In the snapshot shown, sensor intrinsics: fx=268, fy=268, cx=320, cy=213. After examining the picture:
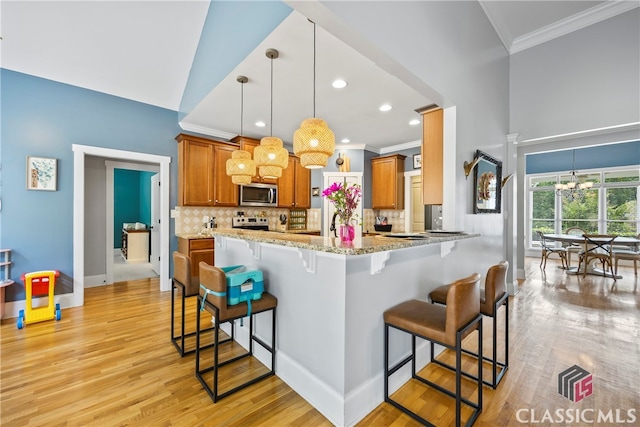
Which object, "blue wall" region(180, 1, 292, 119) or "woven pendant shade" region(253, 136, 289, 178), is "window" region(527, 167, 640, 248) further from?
"blue wall" region(180, 1, 292, 119)

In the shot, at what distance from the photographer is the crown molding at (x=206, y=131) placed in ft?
14.6

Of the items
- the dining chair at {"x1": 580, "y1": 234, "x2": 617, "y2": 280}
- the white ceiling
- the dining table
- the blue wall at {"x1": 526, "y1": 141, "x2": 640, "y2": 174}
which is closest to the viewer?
the white ceiling

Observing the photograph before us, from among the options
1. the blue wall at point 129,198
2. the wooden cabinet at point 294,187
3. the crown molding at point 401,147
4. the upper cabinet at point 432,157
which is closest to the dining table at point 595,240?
the crown molding at point 401,147

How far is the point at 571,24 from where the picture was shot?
353 cm

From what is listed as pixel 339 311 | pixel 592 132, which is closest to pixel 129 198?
pixel 339 311

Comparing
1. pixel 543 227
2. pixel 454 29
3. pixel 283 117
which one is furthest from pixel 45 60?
pixel 543 227

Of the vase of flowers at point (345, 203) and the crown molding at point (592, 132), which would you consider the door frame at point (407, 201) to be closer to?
the crown molding at point (592, 132)

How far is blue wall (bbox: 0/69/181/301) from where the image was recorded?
10.5 ft

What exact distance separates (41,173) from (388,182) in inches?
218

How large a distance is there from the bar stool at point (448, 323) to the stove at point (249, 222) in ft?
12.4

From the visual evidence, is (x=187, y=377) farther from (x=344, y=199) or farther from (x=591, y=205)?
(x=591, y=205)

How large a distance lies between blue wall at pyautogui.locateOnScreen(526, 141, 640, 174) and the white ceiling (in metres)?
4.60

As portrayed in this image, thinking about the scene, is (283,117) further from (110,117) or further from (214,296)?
(214,296)

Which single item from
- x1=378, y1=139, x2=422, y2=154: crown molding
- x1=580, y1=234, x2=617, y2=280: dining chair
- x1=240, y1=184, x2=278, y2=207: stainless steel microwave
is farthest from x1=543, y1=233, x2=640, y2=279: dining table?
x1=240, y1=184, x2=278, y2=207: stainless steel microwave
